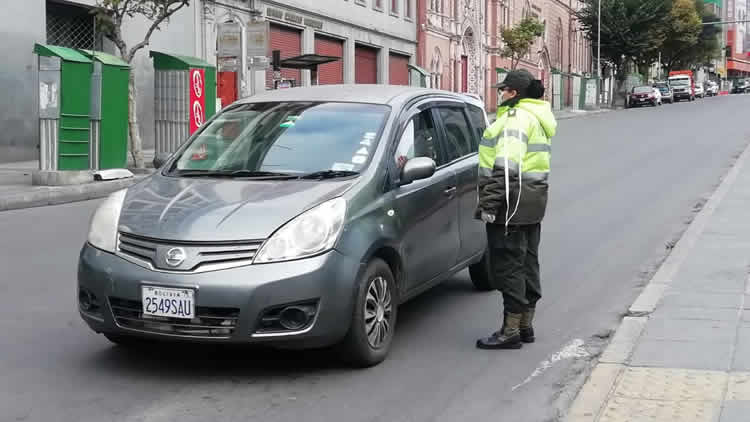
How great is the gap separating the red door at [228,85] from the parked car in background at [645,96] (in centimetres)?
4210

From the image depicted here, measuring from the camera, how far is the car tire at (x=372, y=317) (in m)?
5.82

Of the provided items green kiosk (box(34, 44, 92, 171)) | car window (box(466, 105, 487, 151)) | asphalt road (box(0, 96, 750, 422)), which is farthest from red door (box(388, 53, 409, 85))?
car window (box(466, 105, 487, 151))

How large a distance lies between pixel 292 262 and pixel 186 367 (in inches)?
40.5

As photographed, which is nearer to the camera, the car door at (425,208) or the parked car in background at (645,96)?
the car door at (425,208)

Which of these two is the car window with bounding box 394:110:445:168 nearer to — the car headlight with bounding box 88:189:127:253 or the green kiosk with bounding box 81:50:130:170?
the car headlight with bounding box 88:189:127:253

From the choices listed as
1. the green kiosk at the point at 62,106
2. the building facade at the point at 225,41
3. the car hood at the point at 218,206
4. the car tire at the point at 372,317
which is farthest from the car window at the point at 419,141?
the building facade at the point at 225,41

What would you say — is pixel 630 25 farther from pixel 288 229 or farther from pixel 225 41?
pixel 288 229

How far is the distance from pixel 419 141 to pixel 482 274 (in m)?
1.80

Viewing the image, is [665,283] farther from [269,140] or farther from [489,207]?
[269,140]

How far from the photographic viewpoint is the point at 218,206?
5797 mm

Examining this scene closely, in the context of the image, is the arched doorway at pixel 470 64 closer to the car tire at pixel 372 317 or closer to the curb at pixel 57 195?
the curb at pixel 57 195

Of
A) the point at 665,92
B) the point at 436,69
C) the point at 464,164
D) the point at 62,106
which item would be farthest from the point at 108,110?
the point at 665,92

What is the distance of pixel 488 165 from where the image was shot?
20.9 feet

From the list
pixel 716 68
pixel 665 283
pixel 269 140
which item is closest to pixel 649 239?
pixel 665 283
